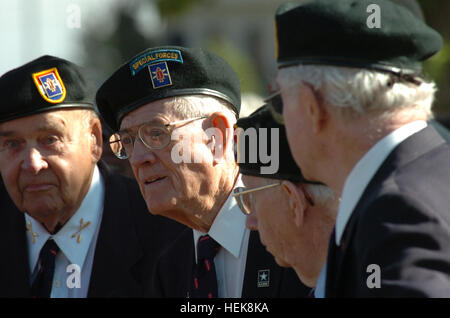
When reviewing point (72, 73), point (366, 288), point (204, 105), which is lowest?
point (366, 288)

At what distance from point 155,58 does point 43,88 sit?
1013 millimetres

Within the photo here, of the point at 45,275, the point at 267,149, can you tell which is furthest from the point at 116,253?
the point at 267,149

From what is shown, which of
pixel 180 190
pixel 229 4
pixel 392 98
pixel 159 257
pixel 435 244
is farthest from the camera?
pixel 229 4

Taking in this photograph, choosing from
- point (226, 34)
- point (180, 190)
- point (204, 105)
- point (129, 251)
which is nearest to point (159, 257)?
point (129, 251)

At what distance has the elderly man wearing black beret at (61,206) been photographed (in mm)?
4801

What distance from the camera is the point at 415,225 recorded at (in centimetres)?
222

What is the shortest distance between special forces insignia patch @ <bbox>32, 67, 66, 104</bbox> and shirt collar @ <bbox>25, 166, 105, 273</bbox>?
636 millimetres

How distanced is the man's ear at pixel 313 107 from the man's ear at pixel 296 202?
64 cm

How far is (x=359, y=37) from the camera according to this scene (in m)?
2.49

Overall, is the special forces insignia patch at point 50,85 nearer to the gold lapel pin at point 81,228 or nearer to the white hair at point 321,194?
the gold lapel pin at point 81,228

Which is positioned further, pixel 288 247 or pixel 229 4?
pixel 229 4

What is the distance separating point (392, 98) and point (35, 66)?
3.14 metres

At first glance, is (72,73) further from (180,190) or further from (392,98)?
(392,98)

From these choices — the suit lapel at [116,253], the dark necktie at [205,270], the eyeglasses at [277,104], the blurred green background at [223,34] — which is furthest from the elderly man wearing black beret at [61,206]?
the blurred green background at [223,34]
